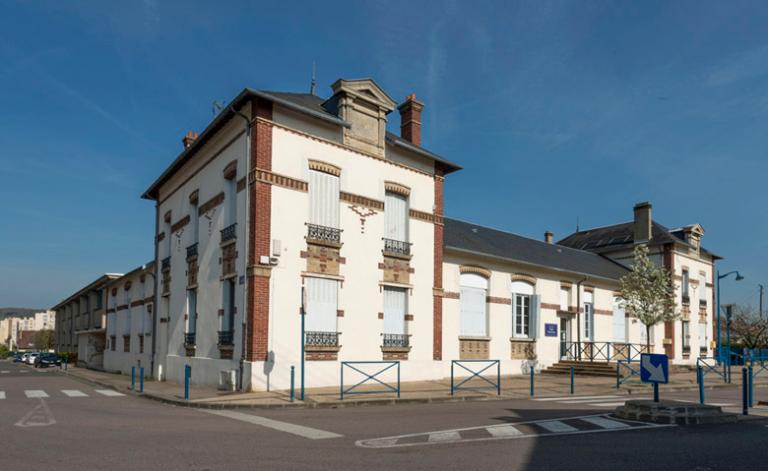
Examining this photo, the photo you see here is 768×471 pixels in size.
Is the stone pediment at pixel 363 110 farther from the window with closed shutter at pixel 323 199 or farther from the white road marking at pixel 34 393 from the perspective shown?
the white road marking at pixel 34 393

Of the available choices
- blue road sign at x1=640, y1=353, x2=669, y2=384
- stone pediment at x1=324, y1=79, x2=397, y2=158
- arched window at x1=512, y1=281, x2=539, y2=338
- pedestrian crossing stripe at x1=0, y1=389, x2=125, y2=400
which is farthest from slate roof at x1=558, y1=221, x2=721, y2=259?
pedestrian crossing stripe at x1=0, y1=389, x2=125, y2=400

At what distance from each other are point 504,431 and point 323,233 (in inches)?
358

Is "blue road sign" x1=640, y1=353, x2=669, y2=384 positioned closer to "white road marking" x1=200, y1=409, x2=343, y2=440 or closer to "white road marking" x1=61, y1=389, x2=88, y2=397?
"white road marking" x1=200, y1=409, x2=343, y2=440

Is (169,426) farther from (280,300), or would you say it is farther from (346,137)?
(346,137)

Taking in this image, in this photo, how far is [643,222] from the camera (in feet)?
109

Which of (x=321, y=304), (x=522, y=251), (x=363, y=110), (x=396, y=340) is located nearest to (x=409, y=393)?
(x=396, y=340)

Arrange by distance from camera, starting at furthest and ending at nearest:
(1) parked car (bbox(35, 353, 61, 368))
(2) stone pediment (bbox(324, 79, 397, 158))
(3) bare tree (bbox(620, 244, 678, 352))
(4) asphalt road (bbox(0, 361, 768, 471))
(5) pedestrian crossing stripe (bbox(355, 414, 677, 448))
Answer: (1) parked car (bbox(35, 353, 61, 368)), (3) bare tree (bbox(620, 244, 678, 352)), (2) stone pediment (bbox(324, 79, 397, 158)), (5) pedestrian crossing stripe (bbox(355, 414, 677, 448)), (4) asphalt road (bbox(0, 361, 768, 471))

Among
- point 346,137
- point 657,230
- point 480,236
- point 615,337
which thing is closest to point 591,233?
point 657,230

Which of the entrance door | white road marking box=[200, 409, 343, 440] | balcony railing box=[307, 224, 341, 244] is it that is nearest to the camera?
white road marking box=[200, 409, 343, 440]

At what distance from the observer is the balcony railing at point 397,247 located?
18.7 metres

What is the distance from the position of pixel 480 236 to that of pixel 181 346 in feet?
41.5

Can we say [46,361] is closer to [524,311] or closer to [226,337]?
[226,337]

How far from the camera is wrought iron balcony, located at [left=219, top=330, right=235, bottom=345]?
16522 millimetres

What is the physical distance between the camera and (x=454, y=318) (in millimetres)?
21266
